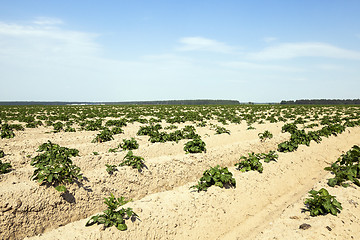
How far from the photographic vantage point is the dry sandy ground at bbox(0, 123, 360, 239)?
5.39m

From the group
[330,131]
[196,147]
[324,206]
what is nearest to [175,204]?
[324,206]

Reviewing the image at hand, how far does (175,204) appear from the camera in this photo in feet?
21.6

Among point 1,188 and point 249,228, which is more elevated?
point 1,188

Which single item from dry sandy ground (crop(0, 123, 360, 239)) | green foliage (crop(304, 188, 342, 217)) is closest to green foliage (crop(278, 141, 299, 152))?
dry sandy ground (crop(0, 123, 360, 239))

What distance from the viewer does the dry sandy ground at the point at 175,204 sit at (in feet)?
17.7

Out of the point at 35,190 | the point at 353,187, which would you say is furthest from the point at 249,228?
the point at 35,190

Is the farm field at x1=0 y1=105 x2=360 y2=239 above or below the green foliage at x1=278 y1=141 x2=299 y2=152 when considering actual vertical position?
below

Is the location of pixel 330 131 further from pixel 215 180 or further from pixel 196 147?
pixel 215 180

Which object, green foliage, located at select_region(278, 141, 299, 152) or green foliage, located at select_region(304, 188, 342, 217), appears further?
green foliage, located at select_region(278, 141, 299, 152)

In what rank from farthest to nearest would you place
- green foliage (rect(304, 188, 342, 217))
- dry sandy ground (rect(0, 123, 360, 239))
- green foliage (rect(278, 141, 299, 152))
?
green foliage (rect(278, 141, 299, 152))
green foliage (rect(304, 188, 342, 217))
dry sandy ground (rect(0, 123, 360, 239))

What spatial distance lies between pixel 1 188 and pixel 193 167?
6517mm

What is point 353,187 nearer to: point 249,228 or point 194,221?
point 249,228

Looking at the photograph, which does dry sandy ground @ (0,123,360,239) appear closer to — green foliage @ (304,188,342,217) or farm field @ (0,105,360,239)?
farm field @ (0,105,360,239)

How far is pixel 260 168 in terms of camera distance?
915 centimetres
